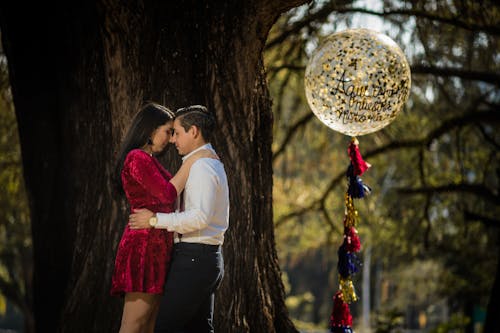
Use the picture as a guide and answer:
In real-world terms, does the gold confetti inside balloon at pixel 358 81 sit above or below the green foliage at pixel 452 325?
above

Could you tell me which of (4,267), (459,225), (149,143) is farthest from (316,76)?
(4,267)

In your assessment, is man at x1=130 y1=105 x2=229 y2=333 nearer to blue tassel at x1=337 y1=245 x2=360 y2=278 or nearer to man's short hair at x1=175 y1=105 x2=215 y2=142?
man's short hair at x1=175 y1=105 x2=215 y2=142


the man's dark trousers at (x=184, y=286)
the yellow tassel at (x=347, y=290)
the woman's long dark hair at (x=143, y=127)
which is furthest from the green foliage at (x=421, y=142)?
the man's dark trousers at (x=184, y=286)

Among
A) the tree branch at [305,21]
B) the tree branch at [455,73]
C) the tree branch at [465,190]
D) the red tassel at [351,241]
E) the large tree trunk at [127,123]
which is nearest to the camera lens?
the large tree trunk at [127,123]

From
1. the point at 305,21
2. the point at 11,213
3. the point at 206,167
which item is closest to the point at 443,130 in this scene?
the point at 305,21

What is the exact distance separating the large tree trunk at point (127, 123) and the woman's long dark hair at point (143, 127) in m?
0.25

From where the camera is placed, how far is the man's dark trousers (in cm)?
473

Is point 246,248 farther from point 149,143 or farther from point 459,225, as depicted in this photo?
point 459,225

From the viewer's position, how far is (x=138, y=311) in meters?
4.82

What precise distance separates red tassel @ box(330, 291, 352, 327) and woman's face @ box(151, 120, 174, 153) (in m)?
2.53

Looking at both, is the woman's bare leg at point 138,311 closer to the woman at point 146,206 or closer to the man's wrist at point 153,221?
the woman at point 146,206

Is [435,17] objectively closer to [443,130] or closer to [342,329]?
[443,130]

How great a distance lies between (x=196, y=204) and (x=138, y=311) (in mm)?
738

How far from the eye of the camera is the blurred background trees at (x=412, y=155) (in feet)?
36.0
